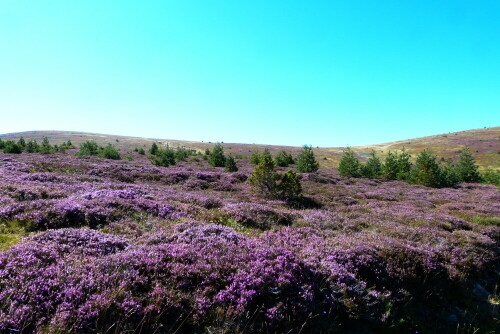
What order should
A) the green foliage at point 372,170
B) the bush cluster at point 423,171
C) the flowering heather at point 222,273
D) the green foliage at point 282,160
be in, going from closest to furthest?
1. the flowering heather at point 222,273
2. the bush cluster at point 423,171
3. the green foliage at point 372,170
4. the green foliage at point 282,160

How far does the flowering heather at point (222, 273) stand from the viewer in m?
4.04

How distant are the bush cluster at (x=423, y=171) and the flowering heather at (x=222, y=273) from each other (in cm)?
2371

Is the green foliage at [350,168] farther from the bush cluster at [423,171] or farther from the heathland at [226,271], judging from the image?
the heathland at [226,271]

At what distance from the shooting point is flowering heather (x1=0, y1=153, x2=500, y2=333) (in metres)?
4.04

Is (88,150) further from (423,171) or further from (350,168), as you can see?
(423,171)

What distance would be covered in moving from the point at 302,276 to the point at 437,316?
12.8ft

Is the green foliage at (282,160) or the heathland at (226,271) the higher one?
A: the green foliage at (282,160)

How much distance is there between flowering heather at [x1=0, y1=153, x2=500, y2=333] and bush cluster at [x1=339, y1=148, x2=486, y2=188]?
23708 mm

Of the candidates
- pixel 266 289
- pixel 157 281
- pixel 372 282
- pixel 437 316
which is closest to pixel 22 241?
pixel 157 281

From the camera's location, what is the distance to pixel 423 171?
1244 inches

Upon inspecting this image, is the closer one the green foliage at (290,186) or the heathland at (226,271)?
the heathland at (226,271)

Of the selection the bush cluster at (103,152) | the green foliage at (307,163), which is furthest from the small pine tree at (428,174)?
the bush cluster at (103,152)

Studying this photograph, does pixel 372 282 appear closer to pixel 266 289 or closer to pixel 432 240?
pixel 266 289

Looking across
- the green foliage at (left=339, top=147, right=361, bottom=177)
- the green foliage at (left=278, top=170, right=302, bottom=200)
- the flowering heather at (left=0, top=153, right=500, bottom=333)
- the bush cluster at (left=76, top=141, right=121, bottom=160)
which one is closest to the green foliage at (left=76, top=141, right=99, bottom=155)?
the bush cluster at (left=76, top=141, right=121, bottom=160)
